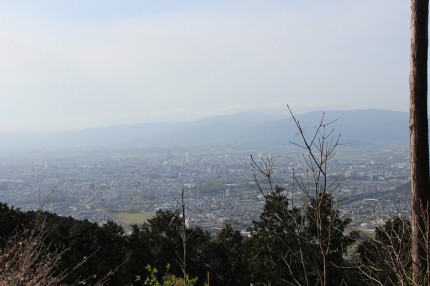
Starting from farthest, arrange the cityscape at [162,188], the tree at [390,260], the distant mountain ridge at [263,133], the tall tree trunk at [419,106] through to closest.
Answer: the distant mountain ridge at [263,133] → the cityscape at [162,188] → the tall tree trunk at [419,106] → the tree at [390,260]

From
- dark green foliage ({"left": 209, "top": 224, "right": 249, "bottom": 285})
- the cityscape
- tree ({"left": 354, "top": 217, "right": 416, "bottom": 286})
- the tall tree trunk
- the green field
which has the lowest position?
the green field

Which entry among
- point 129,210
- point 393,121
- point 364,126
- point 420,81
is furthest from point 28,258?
point 393,121

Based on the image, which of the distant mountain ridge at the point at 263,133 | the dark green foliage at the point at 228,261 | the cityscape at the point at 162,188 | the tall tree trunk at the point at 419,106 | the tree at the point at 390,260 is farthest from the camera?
the distant mountain ridge at the point at 263,133

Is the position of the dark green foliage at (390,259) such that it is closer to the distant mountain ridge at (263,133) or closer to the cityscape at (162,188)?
the cityscape at (162,188)

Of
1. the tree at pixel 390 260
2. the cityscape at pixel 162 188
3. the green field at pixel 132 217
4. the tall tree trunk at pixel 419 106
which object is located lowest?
the green field at pixel 132 217

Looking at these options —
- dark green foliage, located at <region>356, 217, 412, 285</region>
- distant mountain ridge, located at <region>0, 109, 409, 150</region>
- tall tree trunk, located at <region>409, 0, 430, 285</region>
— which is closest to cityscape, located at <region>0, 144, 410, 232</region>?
tall tree trunk, located at <region>409, 0, 430, 285</region>

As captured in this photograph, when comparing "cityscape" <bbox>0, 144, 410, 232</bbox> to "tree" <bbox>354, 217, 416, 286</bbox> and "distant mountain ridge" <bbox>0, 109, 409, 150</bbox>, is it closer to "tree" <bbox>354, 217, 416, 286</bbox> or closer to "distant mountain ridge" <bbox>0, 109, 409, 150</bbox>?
"tree" <bbox>354, 217, 416, 286</bbox>

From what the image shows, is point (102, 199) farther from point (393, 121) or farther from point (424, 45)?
point (393, 121)

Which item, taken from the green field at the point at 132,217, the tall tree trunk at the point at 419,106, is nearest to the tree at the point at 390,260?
the tall tree trunk at the point at 419,106
